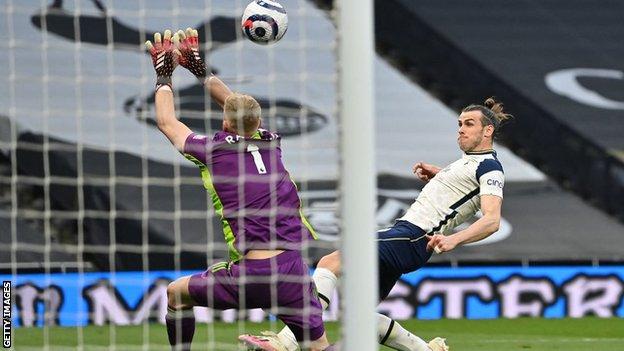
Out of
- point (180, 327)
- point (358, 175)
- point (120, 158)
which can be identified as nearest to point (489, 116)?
point (180, 327)

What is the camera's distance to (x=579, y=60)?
17.6m

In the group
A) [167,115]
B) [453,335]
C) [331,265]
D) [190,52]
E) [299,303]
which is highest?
[190,52]

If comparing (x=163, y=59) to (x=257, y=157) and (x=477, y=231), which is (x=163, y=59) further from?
(x=477, y=231)

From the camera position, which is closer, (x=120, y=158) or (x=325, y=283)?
(x=325, y=283)

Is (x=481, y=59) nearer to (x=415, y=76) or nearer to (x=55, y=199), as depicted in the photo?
(x=415, y=76)

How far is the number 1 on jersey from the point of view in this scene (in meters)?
6.74

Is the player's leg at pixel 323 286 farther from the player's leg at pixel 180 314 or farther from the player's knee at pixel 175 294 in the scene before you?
the player's knee at pixel 175 294

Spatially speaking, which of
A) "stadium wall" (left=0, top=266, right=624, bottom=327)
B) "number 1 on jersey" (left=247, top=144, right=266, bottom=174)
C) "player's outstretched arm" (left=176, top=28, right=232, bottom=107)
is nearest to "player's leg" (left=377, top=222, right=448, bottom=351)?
"number 1 on jersey" (left=247, top=144, right=266, bottom=174)

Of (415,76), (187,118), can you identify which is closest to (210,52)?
(187,118)

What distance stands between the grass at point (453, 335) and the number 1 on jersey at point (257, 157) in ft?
7.47

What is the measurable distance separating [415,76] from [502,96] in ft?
4.31

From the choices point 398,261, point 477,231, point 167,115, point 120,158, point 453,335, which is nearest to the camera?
point 167,115

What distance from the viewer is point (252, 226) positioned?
22.0 feet

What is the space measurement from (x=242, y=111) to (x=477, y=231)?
1.41 meters
